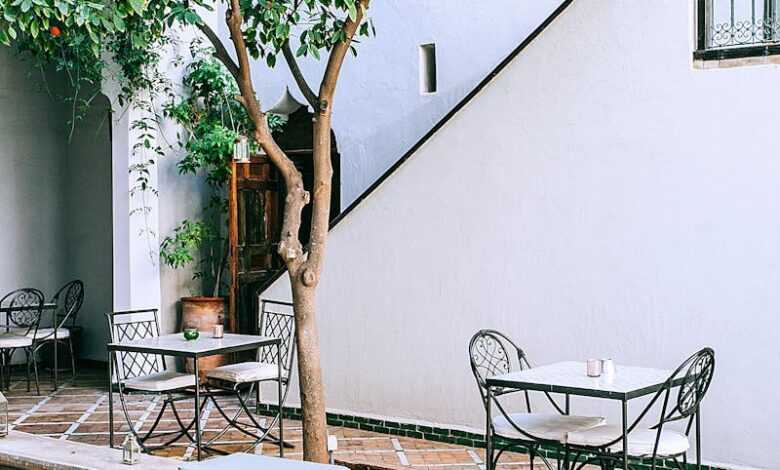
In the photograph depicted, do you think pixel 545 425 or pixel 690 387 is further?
pixel 545 425

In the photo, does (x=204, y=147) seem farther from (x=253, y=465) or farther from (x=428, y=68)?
(x=253, y=465)

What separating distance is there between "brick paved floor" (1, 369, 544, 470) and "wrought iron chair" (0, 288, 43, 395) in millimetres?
246

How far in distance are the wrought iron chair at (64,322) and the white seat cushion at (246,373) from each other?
2.83 metres

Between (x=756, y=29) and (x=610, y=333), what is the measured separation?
1922 millimetres

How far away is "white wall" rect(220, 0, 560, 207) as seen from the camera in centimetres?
860

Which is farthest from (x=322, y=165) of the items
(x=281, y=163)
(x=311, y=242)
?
(x=311, y=242)

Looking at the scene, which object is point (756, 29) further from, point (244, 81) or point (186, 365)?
point (186, 365)

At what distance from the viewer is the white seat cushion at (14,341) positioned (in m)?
9.20

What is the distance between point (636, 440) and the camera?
506 cm

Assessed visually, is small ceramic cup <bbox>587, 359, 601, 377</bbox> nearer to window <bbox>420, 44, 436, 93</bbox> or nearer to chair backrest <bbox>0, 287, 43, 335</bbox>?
window <bbox>420, 44, 436, 93</bbox>

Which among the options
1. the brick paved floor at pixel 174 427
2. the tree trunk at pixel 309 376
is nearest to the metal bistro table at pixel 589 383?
the tree trunk at pixel 309 376

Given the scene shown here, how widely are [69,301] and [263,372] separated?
436 cm

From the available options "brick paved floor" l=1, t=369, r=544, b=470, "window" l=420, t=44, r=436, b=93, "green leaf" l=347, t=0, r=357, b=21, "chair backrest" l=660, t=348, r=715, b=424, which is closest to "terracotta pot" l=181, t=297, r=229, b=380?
"brick paved floor" l=1, t=369, r=544, b=470

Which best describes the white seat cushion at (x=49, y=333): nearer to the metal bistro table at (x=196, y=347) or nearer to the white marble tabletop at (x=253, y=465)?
the metal bistro table at (x=196, y=347)
